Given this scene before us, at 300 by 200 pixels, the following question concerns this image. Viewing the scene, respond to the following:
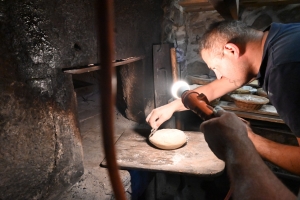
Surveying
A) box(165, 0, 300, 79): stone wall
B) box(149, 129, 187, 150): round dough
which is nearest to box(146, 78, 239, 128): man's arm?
box(149, 129, 187, 150): round dough

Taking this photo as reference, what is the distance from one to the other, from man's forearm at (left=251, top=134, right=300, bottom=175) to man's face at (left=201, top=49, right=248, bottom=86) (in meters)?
0.51

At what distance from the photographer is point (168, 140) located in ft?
5.61

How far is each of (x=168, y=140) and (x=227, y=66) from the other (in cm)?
79

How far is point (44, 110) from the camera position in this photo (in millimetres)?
1146

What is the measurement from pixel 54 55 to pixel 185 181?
2.65 meters

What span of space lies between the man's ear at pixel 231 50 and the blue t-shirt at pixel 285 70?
0.63ft

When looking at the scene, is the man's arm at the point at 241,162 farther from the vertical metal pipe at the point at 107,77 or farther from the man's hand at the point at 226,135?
the vertical metal pipe at the point at 107,77

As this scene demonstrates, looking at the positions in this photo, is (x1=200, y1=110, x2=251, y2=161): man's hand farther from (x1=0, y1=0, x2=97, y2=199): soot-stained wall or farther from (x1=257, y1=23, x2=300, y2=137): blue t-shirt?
(x1=0, y1=0, x2=97, y2=199): soot-stained wall

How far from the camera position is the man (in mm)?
1101

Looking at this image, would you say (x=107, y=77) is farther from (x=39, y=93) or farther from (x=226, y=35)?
(x=226, y=35)

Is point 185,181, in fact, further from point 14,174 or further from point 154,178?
point 14,174

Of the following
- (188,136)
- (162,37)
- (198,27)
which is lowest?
(188,136)

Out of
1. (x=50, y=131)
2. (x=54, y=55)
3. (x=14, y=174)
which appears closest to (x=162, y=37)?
(x=54, y=55)

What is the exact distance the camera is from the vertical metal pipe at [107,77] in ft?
1.18
